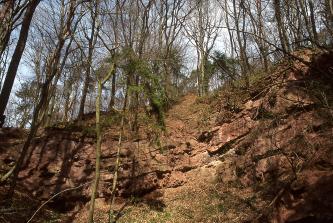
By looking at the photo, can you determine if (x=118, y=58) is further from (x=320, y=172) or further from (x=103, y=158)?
(x=320, y=172)

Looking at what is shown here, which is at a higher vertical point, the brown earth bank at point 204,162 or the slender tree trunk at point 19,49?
the slender tree trunk at point 19,49

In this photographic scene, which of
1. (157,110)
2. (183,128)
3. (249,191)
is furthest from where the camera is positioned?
(157,110)

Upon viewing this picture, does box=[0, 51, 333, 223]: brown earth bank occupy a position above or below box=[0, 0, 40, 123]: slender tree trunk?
below

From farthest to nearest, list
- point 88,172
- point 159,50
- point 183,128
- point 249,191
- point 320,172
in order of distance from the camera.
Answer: point 159,50, point 183,128, point 88,172, point 249,191, point 320,172

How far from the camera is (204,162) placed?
1448cm

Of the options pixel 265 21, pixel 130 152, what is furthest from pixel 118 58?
pixel 265 21

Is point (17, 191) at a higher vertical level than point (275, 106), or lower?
lower

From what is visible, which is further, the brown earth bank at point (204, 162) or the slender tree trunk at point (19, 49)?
the brown earth bank at point (204, 162)

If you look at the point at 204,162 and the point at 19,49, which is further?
the point at 204,162

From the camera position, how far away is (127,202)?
44.4 feet

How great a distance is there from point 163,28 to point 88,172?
13037mm

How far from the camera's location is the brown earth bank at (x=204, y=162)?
10.2 m

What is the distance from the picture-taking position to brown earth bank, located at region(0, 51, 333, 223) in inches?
403

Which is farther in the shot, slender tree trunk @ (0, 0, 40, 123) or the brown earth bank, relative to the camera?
the brown earth bank
